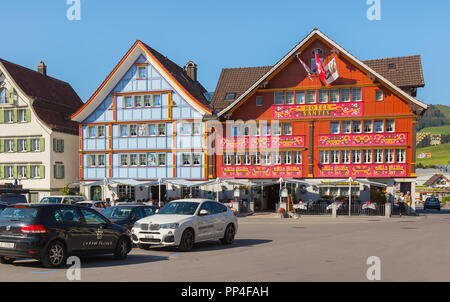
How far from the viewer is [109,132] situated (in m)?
48.1

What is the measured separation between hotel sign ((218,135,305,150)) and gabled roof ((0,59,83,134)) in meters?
16.1

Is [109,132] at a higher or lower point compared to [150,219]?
higher

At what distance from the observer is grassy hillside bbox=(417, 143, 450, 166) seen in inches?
6635

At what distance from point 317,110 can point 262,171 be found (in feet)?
21.2

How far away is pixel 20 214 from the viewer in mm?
12422

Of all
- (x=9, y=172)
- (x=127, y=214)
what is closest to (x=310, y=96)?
(x=127, y=214)

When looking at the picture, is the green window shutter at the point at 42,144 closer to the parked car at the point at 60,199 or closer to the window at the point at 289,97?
the parked car at the point at 60,199

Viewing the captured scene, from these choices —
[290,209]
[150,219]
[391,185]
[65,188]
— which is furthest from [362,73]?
[150,219]

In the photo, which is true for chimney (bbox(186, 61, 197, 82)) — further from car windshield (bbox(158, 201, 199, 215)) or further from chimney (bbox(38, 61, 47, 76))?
car windshield (bbox(158, 201, 199, 215))

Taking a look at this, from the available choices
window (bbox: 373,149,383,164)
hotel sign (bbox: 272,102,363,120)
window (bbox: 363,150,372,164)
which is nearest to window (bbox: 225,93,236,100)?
hotel sign (bbox: 272,102,363,120)

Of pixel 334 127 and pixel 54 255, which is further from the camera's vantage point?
pixel 334 127

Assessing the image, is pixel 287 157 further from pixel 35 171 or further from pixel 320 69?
pixel 35 171
